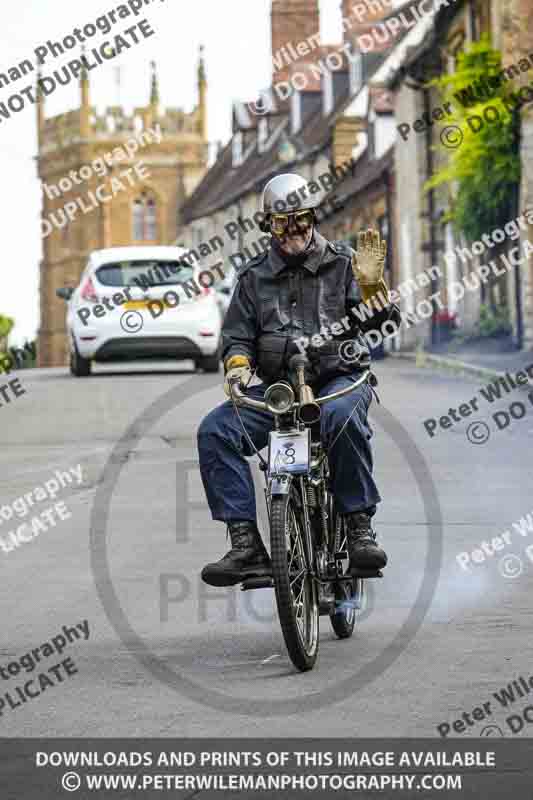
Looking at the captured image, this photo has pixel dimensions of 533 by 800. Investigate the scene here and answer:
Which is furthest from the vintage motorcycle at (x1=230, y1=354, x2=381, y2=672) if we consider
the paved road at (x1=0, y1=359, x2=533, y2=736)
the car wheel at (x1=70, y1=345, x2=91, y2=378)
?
the car wheel at (x1=70, y1=345, x2=91, y2=378)

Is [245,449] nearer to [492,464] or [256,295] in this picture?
[256,295]

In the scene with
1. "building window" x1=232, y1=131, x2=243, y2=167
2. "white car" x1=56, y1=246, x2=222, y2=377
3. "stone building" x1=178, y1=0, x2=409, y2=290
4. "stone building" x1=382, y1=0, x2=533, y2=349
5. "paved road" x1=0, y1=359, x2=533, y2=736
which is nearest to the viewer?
"paved road" x1=0, y1=359, x2=533, y2=736

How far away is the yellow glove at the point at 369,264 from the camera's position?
7398 mm

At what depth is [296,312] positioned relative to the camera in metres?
7.48

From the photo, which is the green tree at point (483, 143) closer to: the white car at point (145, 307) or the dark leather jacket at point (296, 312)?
the white car at point (145, 307)

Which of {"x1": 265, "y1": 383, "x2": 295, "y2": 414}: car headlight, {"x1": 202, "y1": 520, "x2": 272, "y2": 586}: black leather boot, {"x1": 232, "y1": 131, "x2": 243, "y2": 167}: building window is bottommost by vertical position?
{"x1": 202, "y1": 520, "x2": 272, "y2": 586}: black leather boot

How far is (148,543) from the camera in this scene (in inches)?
423

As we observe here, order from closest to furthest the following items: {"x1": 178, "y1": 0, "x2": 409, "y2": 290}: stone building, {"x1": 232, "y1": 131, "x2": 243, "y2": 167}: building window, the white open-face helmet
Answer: the white open-face helmet < {"x1": 178, "y1": 0, "x2": 409, "y2": 290}: stone building < {"x1": 232, "y1": 131, "x2": 243, "y2": 167}: building window

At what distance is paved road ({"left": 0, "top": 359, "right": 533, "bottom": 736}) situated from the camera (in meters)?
6.18

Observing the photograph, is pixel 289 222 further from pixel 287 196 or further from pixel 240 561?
pixel 240 561

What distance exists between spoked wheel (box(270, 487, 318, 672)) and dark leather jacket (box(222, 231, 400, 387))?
68 cm

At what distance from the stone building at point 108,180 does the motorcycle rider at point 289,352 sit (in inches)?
3842

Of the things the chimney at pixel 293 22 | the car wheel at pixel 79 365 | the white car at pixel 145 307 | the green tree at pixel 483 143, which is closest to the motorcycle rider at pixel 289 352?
the white car at pixel 145 307

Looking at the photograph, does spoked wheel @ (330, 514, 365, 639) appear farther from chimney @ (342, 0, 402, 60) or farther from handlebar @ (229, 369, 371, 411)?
chimney @ (342, 0, 402, 60)
